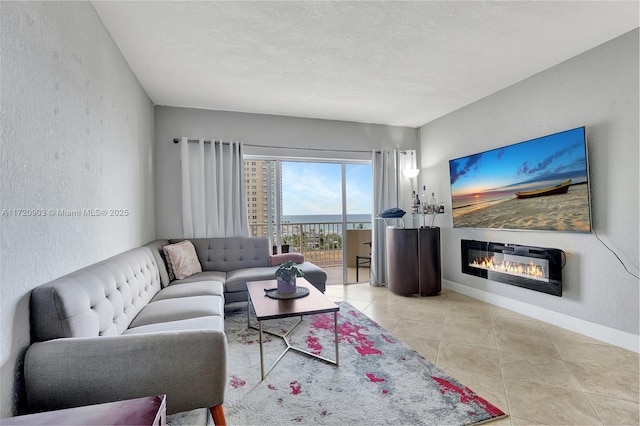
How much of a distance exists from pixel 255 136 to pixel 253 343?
9.05ft

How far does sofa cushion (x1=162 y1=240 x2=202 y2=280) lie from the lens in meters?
3.33

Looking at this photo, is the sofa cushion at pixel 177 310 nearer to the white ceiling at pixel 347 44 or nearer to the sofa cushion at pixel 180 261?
the sofa cushion at pixel 180 261

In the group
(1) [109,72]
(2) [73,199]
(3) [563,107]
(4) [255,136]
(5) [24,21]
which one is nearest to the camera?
(5) [24,21]

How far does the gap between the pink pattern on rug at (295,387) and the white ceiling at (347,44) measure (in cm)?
252

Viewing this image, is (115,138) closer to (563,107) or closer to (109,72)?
(109,72)

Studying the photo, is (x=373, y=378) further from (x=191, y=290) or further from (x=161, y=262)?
(x=161, y=262)

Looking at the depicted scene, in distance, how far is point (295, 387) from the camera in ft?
6.59

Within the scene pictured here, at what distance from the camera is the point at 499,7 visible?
7.10 feet

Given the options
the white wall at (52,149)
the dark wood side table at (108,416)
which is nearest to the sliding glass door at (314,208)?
the white wall at (52,149)

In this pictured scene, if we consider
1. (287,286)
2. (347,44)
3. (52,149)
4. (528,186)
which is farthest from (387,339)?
(52,149)

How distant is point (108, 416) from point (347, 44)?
2748 mm

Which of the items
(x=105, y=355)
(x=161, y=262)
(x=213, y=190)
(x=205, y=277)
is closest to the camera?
(x=105, y=355)

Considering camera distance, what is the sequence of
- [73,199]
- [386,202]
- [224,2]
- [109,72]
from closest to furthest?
[73,199] → [224,2] → [109,72] → [386,202]

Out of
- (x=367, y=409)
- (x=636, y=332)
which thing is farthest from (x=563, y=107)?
(x=367, y=409)
